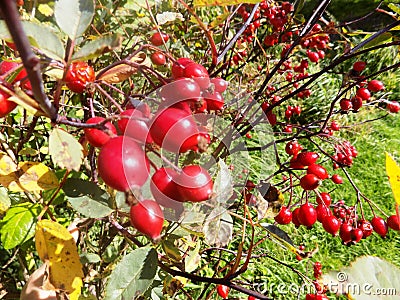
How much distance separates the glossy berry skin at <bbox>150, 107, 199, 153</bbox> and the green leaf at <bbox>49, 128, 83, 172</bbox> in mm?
73

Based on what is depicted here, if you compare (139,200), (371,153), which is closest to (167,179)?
(139,200)

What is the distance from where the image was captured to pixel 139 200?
40 cm

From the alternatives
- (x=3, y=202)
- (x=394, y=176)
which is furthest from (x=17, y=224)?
(x=394, y=176)

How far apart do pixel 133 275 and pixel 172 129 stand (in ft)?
0.81

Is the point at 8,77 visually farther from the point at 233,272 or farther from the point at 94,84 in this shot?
the point at 233,272

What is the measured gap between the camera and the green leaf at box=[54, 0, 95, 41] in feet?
1.21

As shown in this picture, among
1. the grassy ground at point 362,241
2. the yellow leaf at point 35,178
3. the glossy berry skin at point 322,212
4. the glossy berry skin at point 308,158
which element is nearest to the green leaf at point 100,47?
the yellow leaf at point 35,178

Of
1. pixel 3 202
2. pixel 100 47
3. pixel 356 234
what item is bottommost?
pixel 356 234

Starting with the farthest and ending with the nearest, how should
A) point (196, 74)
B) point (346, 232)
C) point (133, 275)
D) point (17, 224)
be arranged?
point (346, 232) → point (17, 224) → point (133, 275) → point (196, 74)

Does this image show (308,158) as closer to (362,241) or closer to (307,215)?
(307,215)

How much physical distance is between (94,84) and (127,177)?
0.36 ft

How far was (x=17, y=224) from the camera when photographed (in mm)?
717

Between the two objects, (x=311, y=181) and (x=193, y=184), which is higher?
(x=193, y=184)

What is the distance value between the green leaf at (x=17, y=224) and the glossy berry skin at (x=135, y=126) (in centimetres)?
43
